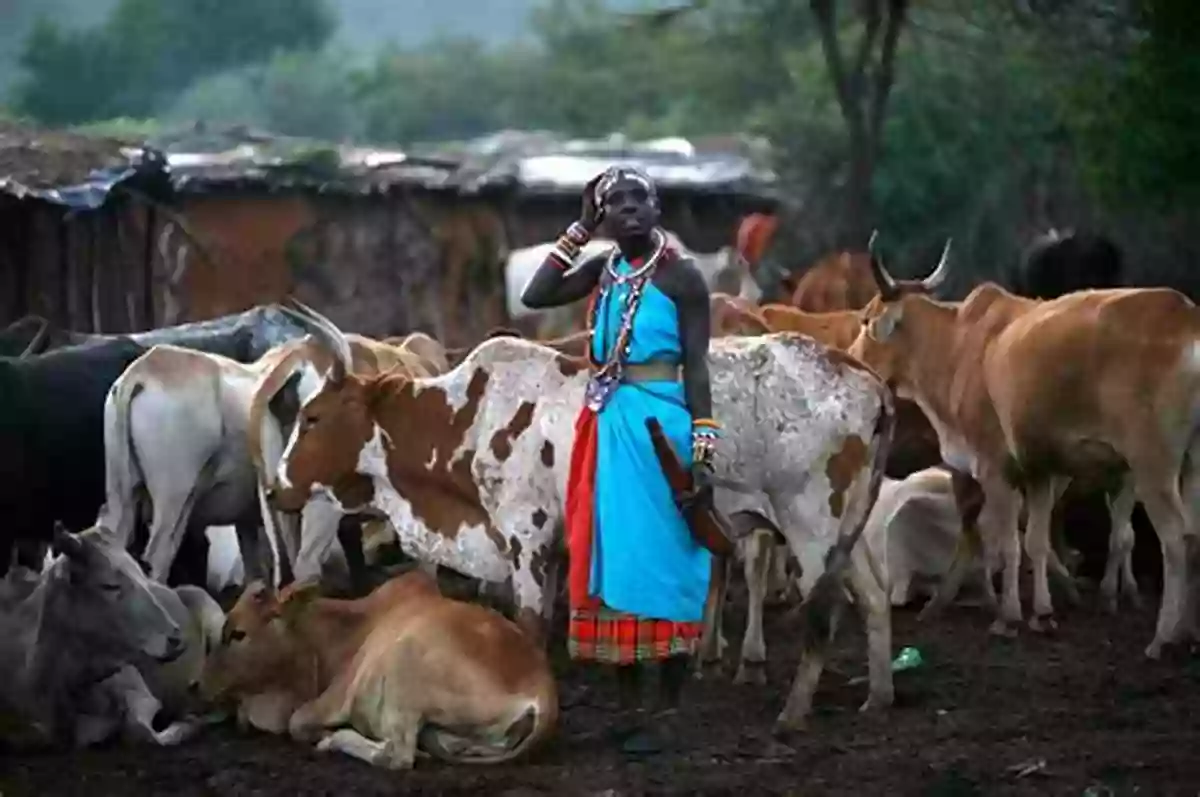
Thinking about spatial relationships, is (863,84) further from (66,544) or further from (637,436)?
(66,544)

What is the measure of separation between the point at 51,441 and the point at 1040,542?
4503 mm

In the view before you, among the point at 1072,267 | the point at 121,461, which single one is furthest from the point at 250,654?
the point at 1072,267

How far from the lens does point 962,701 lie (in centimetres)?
809

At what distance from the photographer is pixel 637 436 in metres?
7.08

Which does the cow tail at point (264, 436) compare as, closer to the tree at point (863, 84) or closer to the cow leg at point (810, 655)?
the cow leg at point (810, 655)

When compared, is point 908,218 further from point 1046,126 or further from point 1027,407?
point 1027,407

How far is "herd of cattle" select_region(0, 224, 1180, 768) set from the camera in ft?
24.6

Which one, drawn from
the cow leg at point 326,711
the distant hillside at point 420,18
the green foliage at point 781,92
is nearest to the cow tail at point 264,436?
the cow leg at point 326,711

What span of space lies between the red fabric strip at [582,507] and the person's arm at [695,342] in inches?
14.5

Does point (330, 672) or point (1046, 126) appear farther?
point (1046, 126)

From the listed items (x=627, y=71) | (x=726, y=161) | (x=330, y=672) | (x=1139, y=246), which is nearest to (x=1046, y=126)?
(x=1139, y=246)

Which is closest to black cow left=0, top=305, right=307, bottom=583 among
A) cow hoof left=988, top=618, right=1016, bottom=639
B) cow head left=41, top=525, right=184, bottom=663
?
cow head left=41, top=525, right=184, bottom=663

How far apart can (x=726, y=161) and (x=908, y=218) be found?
305 cm

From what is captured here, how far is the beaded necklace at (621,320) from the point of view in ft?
23.1
